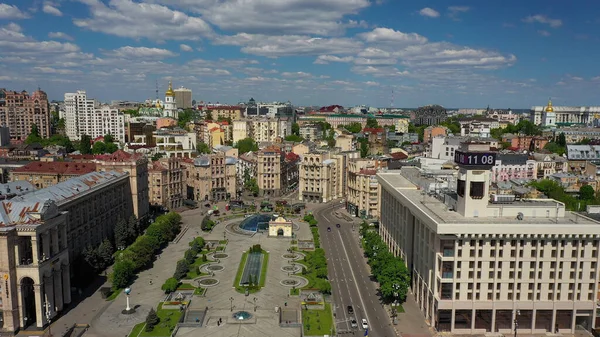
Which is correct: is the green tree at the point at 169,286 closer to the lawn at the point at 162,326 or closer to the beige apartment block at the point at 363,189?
the lawn at the point at 162,326

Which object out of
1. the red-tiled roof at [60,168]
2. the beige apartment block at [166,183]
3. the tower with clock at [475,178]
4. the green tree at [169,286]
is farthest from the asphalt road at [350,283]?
the red-tiled roof at [60,168]

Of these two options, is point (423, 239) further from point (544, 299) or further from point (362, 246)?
point (362, 246)

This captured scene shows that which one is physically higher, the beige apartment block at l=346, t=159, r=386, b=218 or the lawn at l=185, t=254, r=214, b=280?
the beige apartment block at l=346, t=159, r=386, b=218

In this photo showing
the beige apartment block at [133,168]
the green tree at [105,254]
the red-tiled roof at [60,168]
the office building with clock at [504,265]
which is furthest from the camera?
the red-tiled roof at [60,168]

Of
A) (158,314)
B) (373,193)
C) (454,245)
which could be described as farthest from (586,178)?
(158,314)

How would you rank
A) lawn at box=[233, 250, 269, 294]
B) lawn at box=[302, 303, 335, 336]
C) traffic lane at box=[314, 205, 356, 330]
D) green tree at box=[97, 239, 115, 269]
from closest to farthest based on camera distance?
lawn at box=[302, 303, 335, 336]
traffic lane at box=[314, 205, 356, 330]
lawn at box=[233, 250, 269, 294]
green tree at box=[97, 239, 115, 269]

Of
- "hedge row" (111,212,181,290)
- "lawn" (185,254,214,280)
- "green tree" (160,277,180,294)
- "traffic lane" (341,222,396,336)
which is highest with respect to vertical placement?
"hedge row" (111,212,181,290)

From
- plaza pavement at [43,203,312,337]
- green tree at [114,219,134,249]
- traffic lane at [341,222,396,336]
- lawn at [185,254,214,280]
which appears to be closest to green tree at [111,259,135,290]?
plaza pavement at [43,203,312,337]

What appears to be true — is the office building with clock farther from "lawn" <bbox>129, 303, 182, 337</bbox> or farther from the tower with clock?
"lawn" <bbox>129, 303, 182, 337</bbox>
